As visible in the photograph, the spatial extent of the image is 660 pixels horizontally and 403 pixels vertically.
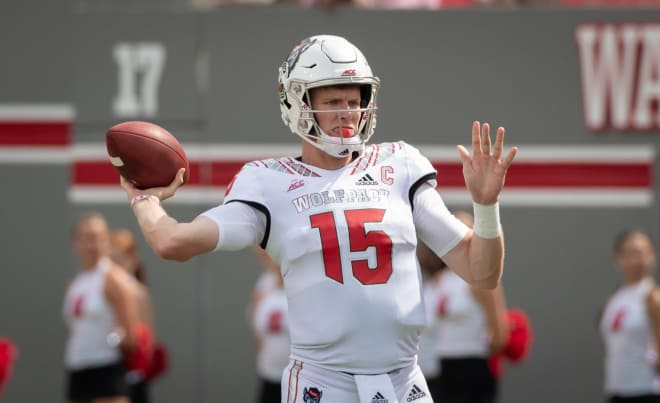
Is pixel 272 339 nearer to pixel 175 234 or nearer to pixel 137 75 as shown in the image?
A: pixel 137 75

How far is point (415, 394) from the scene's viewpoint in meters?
3.61

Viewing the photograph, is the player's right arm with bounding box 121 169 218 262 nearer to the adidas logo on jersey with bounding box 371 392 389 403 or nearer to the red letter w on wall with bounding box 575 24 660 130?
the adidas logo on jersey with bounding box 371 392 389 403

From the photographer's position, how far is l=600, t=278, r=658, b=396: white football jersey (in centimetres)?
735

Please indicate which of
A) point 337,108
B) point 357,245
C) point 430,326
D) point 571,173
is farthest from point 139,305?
point 357,245

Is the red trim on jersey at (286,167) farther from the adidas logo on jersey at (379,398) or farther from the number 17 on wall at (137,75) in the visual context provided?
the number 17 on wall at (137,75)

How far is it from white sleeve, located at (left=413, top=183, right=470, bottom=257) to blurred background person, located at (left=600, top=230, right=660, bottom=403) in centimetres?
390

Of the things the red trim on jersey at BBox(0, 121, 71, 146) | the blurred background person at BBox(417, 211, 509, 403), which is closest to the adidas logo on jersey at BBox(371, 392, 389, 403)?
the blurred background person at BBox(417, 211, 509, 403)

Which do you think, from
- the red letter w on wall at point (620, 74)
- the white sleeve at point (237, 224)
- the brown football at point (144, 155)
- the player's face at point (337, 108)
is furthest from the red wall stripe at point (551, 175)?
the white sleeve at point (237, 224)

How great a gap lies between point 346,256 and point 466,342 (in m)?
4.38

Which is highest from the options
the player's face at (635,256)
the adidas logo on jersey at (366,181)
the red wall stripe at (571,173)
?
the red wall stripe at (571,173)

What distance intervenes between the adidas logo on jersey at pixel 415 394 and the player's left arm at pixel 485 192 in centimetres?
37

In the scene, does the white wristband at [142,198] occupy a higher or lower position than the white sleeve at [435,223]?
higher

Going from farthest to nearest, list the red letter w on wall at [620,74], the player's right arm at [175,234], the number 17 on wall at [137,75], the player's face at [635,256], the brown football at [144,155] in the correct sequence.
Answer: the number 17 on wall at [137,75] < the red letter w on wall at [620,74] < the player's face at [635,256] < the brown football at [144,155] < the player's right arm at [175,234]

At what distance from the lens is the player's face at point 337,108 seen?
3.69 meters
